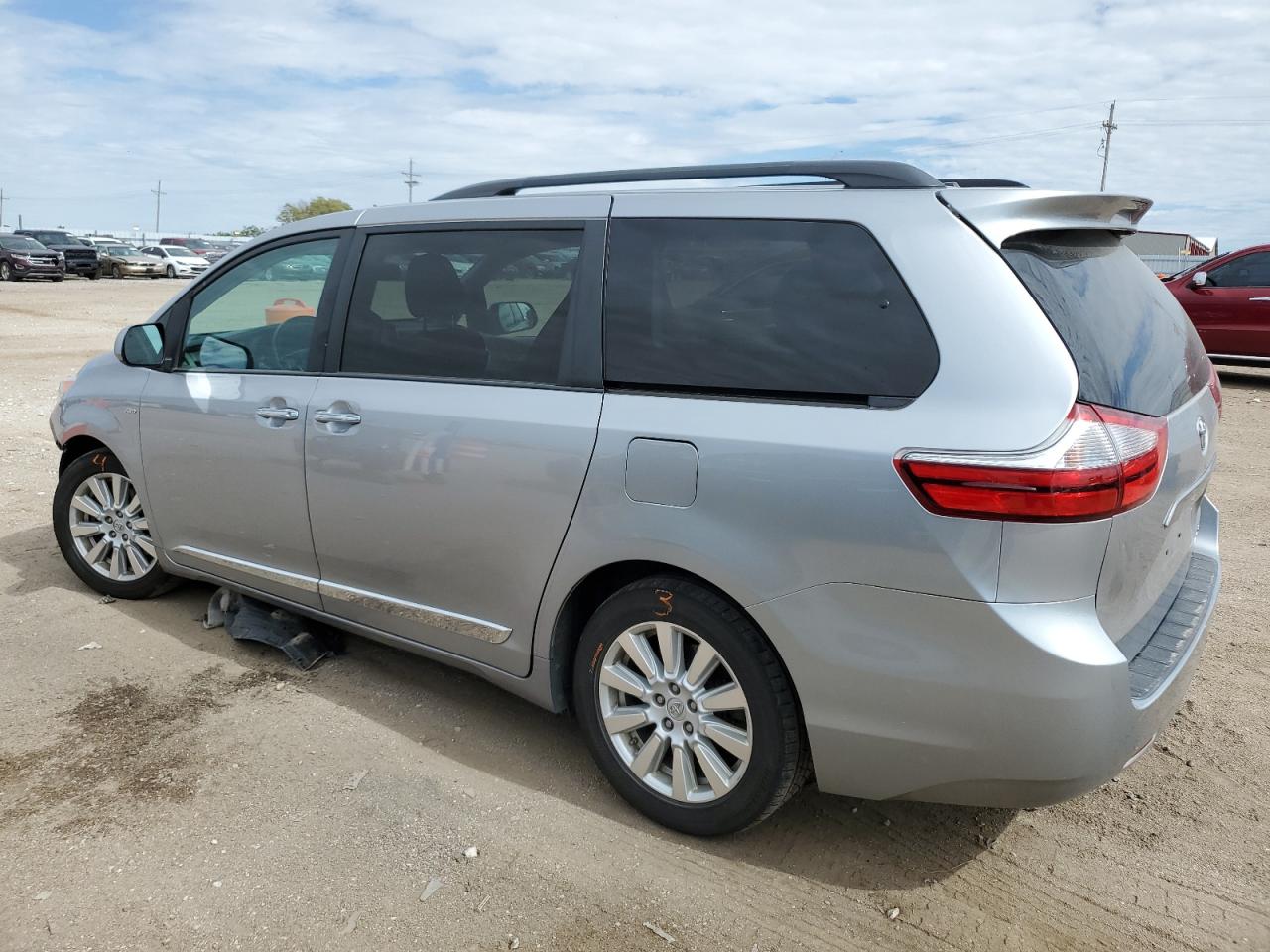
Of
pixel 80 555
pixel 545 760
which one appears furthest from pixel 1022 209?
pixel 80 555

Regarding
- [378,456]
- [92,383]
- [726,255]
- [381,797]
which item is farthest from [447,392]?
[92,383]

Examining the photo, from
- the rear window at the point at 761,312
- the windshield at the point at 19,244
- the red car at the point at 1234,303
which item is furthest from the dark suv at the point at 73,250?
the rear window at the point at 761,312

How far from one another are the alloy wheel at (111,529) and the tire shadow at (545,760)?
178 mm

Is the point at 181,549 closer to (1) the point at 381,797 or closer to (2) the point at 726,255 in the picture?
(1) the point at 381,797

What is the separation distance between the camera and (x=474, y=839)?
296 centimetres

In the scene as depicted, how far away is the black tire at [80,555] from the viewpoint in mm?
4637

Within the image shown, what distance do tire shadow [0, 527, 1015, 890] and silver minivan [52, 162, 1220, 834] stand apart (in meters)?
0.22

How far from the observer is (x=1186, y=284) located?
1368 cm

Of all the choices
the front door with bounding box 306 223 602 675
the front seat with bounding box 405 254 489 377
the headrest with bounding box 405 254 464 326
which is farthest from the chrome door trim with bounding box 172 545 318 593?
the headrest with bounding box 405 254 464 326

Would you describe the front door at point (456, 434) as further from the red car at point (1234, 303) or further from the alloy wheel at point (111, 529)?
the red car at point (1234, 303)

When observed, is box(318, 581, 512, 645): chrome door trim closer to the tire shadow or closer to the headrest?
the tire shadow

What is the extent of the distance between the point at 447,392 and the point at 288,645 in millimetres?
1442

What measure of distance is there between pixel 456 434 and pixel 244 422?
3.75ft

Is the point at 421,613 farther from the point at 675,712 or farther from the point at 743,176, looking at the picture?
the point at 743,176
